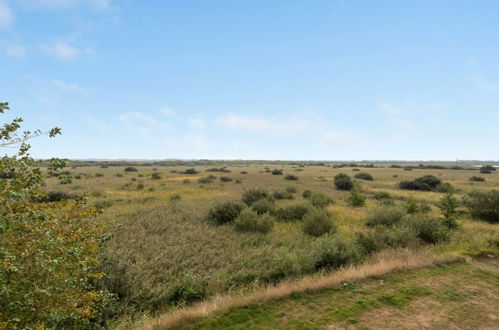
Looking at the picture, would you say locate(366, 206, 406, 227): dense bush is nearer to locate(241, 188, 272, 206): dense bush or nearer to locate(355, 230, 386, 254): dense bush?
locate(355, 230, 386, 254): dense bush

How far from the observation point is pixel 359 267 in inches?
315

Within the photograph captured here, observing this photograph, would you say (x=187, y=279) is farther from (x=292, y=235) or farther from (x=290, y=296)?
(x=292, y=235)

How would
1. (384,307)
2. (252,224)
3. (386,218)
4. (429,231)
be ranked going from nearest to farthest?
(384,307)
(429,231)
(252,224)
(386,218)

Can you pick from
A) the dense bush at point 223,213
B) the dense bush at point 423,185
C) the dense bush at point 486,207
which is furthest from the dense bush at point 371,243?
the dense bush at point 423,185

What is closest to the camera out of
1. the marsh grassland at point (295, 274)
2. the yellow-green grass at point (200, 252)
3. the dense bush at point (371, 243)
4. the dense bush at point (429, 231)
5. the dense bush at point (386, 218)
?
the marsh grassland at point (295, 274)

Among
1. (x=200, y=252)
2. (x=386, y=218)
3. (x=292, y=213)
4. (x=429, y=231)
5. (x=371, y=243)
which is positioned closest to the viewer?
(x=200, y=252)

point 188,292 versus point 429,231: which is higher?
point 429,231

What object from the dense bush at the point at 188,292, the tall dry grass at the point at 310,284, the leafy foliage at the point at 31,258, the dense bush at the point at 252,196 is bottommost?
the dense bush at the point at 188,292

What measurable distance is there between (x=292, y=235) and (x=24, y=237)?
10.1m

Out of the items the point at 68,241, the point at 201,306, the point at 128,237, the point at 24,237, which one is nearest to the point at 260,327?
the point at 201,306

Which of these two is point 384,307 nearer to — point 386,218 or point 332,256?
point 332,256

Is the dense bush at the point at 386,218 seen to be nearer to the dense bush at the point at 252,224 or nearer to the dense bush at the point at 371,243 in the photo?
the dense bush at the point at 371,243

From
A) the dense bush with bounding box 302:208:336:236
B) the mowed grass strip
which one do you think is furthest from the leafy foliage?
the dense bush with bounding box 302:208:336:236

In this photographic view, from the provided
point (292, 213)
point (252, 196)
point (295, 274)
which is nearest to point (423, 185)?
point (252, 196)
